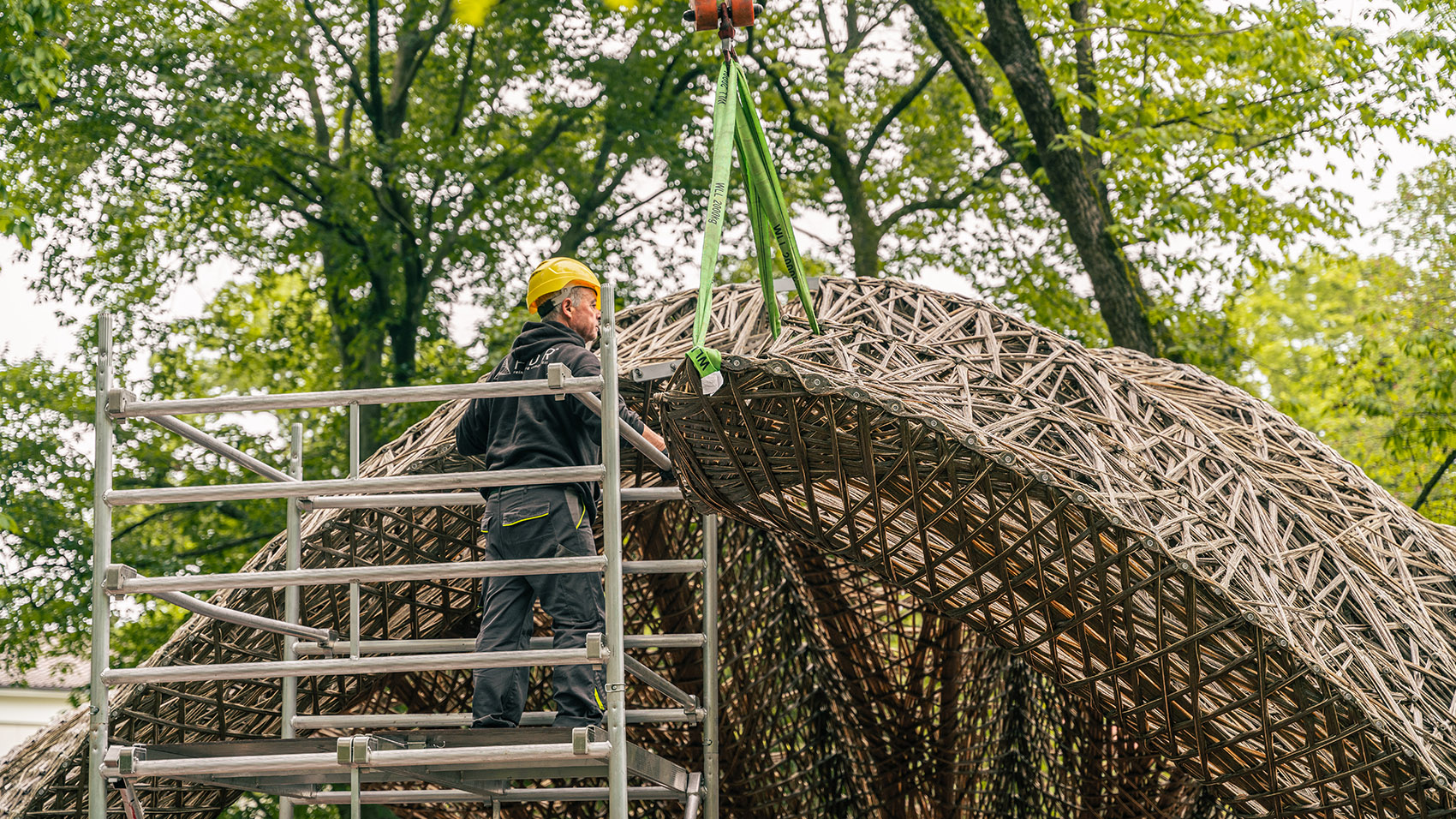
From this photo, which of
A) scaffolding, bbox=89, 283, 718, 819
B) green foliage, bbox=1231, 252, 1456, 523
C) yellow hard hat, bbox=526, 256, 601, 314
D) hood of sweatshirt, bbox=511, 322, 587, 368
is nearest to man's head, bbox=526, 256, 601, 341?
yellow hard hat, bbox=526, 256, 601, 314

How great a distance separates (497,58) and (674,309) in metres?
11.0

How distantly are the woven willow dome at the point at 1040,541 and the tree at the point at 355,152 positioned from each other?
8478 millimetres

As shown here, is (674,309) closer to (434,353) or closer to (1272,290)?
(434,353)

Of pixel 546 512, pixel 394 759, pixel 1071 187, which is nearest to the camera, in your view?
pixel 394 759

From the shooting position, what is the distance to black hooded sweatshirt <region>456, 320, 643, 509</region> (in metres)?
4.56

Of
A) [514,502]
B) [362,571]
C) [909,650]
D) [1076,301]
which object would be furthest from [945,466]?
[1076,301]

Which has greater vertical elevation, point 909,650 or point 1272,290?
point 1272,290

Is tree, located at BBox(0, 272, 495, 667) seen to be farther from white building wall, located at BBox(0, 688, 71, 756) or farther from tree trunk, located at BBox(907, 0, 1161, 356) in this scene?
white building wall, located at BBox(0, 688, 71, 756)

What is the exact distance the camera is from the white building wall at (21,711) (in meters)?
27.4

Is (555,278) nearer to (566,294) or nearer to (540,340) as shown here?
(566,294)

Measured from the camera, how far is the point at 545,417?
15.1 feet

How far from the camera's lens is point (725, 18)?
428 cm

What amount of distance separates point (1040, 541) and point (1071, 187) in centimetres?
879

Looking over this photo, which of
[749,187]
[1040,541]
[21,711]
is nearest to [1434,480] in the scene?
[1040,541]
